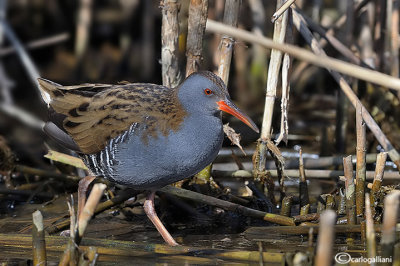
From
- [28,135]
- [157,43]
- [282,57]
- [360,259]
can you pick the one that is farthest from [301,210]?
[157,43]

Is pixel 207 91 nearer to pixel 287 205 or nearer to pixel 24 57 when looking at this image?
pixel 287 205

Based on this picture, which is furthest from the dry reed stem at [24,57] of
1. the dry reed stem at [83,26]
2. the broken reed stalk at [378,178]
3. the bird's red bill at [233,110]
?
the broken reed stalk at [378,178]

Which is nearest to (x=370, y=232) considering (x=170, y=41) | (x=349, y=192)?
(x=349, y=192)

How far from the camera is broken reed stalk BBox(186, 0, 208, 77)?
4.48 m

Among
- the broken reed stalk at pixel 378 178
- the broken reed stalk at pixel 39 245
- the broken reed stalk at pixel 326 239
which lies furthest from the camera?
the broken reed stalk at pixel 378 178

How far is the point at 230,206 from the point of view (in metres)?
4.34

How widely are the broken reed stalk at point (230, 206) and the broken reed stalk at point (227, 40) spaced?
0.85 meters

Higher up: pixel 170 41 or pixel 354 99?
pixel 170 41

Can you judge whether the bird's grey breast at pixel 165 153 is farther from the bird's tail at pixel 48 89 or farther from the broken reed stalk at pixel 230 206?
the bird's tail at pixel 48 89

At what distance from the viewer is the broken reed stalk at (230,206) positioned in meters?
4.21

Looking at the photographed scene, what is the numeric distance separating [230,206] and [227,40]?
3.76 feet

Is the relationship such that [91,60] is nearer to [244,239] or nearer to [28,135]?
[28,135]

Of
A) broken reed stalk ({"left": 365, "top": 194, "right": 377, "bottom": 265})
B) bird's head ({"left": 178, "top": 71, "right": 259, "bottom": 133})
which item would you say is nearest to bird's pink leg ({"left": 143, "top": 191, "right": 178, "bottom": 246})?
bird's head ({"left": 178, "top": 71, "right": 259, "bottom": 133})

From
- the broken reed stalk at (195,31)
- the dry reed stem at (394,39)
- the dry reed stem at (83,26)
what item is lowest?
the broken reed stalk at (195,31)
